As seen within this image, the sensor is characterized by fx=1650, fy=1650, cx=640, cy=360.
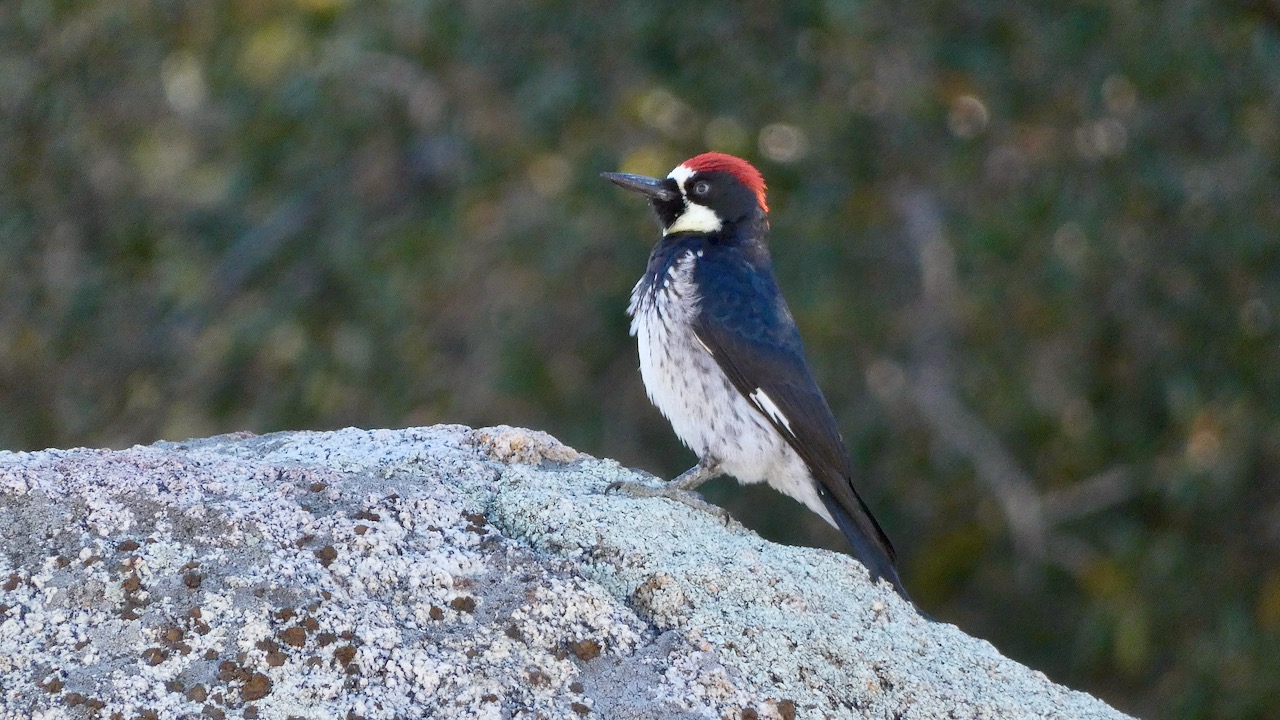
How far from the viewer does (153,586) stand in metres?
2.12

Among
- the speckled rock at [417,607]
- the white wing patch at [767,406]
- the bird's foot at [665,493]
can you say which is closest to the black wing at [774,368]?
the white wing patch at [767,406]

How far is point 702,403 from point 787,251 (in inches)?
86.4

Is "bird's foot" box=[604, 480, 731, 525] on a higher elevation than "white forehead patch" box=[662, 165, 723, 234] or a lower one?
lower

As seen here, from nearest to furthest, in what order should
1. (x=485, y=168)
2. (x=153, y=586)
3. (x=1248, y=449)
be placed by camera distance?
(x=153, y=586)
(x=1248, y=449)
(x=485, y=168)

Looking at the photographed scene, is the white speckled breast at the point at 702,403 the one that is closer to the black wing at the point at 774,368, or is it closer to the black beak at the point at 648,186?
the black wing at the point at 774,368

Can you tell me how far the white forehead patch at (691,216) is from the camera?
4680 mm

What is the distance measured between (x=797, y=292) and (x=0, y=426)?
3353mm

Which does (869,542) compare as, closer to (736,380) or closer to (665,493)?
(736,380)

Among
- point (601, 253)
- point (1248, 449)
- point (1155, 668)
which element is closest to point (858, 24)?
point (601, 253)

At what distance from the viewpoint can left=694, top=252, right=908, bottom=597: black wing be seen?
3836mm

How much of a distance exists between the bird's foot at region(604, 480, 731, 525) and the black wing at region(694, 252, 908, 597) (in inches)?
27.2

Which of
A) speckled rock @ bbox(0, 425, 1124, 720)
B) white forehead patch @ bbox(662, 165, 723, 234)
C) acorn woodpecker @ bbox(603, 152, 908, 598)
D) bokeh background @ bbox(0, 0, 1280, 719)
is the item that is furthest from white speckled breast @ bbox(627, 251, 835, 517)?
bokeh background @ bbox(0, 0, 1280, 719)

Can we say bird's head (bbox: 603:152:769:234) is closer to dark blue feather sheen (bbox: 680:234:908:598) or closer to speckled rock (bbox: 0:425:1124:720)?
dark blue feather sheen (bbox: 680:234:908:598)

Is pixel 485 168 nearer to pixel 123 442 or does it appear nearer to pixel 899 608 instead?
pixel 123 442
